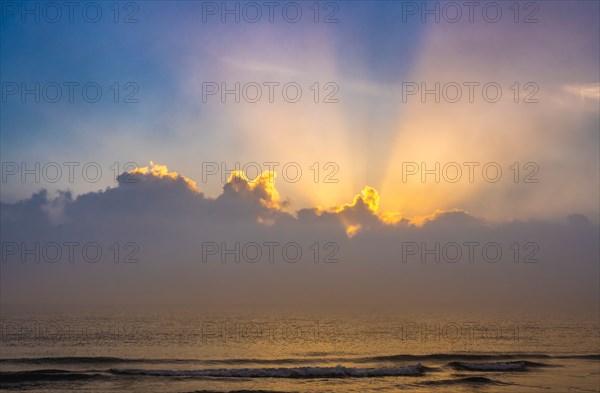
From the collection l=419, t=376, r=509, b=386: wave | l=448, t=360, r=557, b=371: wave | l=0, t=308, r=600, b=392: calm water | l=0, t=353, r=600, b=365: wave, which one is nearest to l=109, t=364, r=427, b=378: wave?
l=0, t=308, r=600, b=392: calm water

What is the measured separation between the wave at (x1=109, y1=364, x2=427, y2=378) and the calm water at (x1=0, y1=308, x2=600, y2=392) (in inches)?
3.2

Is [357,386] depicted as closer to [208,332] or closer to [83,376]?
[83,376]

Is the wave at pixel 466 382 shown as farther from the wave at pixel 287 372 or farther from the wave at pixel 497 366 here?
the wave at pixel 497 366

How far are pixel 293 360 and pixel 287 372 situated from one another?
6.13 metres

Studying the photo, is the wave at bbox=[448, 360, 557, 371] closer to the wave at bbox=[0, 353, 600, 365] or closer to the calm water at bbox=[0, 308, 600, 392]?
the calm water at bbox=[0, 308, 600, 392]

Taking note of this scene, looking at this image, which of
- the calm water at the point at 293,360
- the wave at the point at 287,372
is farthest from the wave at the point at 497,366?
the wave at the point at 287,372

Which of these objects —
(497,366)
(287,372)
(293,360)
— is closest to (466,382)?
(497,366)

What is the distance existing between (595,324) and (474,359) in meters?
53.7

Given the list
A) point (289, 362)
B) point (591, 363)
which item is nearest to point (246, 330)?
point (289, 362)

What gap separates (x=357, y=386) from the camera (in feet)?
129

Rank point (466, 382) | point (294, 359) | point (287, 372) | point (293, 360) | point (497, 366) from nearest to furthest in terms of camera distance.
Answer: point (466, 382) → point (287, 372) → point (497, 366) → point (293, 360) → point (294, 359)

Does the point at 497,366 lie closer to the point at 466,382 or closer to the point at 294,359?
the point at 466,382

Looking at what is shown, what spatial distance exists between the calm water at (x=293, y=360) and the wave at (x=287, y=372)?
0.27 ft

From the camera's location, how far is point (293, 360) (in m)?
50.4
